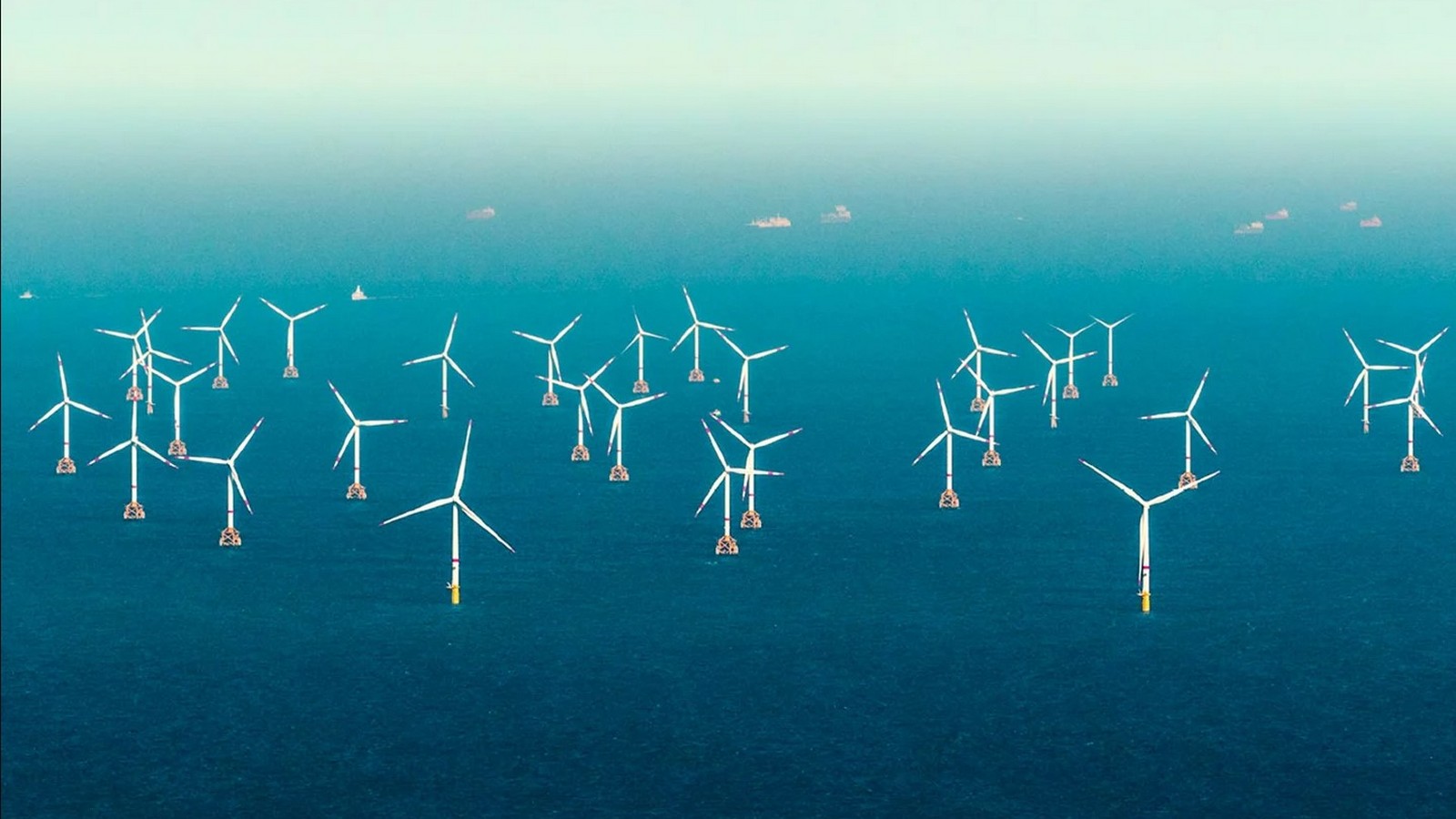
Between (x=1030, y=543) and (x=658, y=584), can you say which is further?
(x=1030, y=543)

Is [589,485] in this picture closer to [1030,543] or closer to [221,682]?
[1030,543]

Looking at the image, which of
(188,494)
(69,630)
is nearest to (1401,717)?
(69,630)

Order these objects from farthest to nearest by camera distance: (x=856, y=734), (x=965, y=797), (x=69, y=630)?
(x=69, y=630) < (x=856, y=734) < (x=965, y=797)

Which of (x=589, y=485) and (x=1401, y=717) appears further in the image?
(x=589, y=485)

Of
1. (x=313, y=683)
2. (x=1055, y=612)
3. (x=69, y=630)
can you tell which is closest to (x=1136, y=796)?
(x=1055, y=612)

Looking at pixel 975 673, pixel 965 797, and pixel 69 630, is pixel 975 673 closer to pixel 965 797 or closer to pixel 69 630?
pixel 965 797

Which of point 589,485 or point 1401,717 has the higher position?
point 589,485

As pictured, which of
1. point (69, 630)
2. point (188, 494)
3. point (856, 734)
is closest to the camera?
point (856, 734)

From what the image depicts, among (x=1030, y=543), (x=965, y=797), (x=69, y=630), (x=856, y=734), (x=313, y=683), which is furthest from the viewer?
(x=1030, y=543)

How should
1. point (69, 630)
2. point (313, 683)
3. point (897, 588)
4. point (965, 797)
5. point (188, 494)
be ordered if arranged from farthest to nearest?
1. point (188, 494)
2. point (897, 588)
3. point (69, 630)
4. point (313, 683)
5. point (965, 797)
